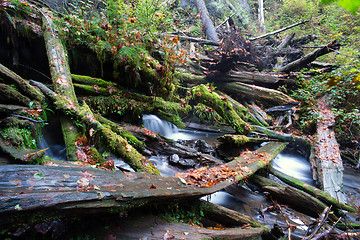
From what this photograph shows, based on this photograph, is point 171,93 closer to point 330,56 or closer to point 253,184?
point 253,184

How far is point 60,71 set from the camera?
4195 millimetres

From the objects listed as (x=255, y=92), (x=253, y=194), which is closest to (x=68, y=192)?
(x=253, y=194)

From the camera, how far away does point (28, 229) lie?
1419mm

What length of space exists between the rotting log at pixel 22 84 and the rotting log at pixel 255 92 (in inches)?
293

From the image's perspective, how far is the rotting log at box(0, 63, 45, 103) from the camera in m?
3.01

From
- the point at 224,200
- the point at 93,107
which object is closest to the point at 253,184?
the point at 224,200

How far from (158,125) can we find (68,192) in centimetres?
515

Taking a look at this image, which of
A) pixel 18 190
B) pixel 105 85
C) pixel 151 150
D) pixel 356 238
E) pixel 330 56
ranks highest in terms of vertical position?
pixel 330 56

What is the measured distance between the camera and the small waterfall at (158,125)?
20.9 feet

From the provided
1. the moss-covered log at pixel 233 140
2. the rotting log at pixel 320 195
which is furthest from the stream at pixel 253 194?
the moss-covered log at pixel 233 140

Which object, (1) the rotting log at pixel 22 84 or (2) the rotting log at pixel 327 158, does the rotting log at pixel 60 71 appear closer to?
(1) the rotting log at pixel 22 84

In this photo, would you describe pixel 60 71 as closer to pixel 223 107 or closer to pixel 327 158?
pixel 223 107

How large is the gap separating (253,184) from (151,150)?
2.80 m

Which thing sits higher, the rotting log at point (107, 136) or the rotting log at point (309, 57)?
the rotting log at point (309, 57)
